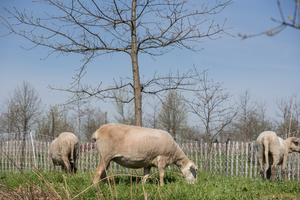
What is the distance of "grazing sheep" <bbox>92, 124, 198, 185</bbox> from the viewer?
611 cm

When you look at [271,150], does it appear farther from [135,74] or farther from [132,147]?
[135,74]

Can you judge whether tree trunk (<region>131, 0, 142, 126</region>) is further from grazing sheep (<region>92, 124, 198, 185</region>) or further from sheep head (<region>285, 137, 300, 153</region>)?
sheep head (<region>285, 137, 300, 153</region>)

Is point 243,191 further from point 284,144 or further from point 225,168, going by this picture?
point 225,168

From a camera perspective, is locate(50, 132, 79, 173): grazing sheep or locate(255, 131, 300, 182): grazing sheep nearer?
locate(255, 131, 300, 182): grazing sheep

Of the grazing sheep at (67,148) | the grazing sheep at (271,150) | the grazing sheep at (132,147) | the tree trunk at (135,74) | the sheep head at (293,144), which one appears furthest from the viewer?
the grazing sheep at (67,148)

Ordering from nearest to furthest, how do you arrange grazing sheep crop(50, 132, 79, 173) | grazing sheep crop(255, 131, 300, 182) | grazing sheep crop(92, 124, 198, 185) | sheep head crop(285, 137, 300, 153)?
grazing sheep crop(92, 124, 198, 185)
grazing sheep crop(255, 131, 300, 182)
sheep head crop(285, 137, 300, 153)
grazing sheep crop(50, 132, 79, 173)

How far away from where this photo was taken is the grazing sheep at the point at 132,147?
611 centimetres

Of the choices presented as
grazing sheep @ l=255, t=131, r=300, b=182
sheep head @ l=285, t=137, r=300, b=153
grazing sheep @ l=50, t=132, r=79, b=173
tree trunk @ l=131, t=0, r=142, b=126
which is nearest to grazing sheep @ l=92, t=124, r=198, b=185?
tree trunk @ l=131, t=0, r=142, b=126

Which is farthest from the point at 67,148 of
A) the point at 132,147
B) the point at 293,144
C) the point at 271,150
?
the point at 293,144

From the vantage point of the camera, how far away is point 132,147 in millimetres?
Answer: 6125

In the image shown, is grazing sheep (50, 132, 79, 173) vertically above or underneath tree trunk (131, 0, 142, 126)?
underneath

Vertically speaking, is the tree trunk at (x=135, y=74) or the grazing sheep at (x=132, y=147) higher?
the tree trunk at (x=135, y=74)

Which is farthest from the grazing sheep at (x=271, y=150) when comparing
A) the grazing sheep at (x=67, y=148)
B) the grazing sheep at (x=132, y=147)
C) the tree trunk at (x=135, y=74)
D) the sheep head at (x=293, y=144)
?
the grazing sheep at (x=67, y=148)

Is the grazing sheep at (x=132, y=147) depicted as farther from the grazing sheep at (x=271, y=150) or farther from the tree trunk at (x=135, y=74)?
the grazing sheep at (x=271, y=150)
